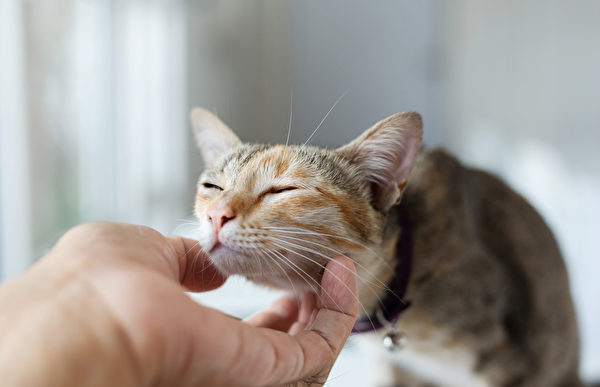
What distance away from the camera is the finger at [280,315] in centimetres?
78

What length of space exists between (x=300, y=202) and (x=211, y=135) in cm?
29

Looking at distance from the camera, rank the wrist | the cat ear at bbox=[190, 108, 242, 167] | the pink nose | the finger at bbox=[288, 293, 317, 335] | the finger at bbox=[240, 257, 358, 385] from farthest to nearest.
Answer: the cat ear at bbox=[190, 108, 242, 167] < the finger at bbox=[288, 293, 317, 335] < the pink nose < the finger at bbox=[240, 257, 358, 385] < the wrist

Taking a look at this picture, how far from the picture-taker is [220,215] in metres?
0.61

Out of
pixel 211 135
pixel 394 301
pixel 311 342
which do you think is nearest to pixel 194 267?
pixel 311 342

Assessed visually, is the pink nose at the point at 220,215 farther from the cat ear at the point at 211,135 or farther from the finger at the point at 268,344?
the cat ear at the point at 211,135

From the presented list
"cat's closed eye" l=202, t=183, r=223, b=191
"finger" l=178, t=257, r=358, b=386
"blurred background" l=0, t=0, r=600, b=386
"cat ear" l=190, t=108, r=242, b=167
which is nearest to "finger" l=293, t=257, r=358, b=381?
"finger" l=178, t=257, r=358, b=386

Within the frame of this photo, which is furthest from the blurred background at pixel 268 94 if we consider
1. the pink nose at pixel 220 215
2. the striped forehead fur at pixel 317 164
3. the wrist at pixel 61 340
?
the wrist at pixel 61 340

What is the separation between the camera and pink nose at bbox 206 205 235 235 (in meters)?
0.61

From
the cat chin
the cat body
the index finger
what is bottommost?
the cat body

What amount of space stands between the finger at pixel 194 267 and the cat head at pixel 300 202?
0.06 feet

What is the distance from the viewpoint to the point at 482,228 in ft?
3.65

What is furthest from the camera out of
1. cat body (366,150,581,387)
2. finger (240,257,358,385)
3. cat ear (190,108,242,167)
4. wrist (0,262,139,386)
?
cat body (366,150,581,387)

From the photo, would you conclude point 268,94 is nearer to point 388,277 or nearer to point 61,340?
point 388,277

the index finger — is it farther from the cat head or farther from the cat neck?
the cat neck
